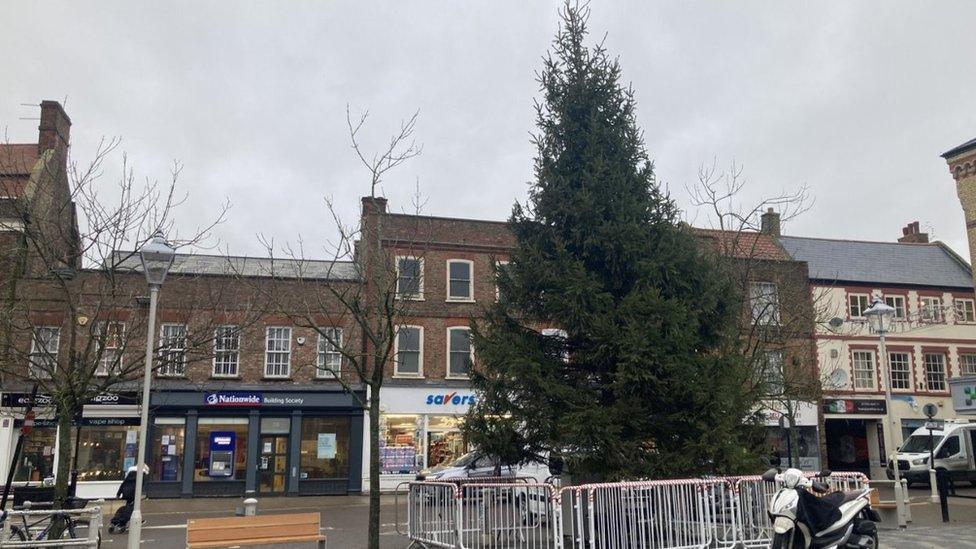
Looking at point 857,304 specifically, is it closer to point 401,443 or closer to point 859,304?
point 859,304

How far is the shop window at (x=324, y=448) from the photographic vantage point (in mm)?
29797

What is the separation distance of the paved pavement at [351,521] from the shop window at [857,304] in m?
9.32

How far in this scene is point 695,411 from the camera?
1162cm

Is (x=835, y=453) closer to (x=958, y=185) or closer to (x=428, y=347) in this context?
(x=958, y=185)

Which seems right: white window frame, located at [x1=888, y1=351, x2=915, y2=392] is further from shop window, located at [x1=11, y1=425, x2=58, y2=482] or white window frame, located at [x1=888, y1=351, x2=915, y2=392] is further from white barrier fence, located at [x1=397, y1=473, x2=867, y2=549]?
shop window, located at [x1=11, y1=425, x2=58, y2=482]

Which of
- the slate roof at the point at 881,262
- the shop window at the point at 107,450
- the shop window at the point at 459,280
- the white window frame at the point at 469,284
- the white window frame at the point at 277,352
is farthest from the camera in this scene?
the slate roof at the point at 881,262

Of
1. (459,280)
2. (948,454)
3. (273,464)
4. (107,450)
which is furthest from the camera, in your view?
(459,280)

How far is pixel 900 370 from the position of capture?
120ft

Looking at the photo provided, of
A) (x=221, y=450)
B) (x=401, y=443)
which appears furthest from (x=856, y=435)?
(x=221, y=450)

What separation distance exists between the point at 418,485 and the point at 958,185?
27346mm

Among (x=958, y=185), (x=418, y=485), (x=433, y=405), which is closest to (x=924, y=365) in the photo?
(x=958, y=185)

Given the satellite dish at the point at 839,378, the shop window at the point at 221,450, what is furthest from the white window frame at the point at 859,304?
the shop window at the point at 221,450

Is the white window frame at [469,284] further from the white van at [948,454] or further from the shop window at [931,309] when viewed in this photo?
the white van at [948,454]

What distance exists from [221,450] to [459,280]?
11300 mm
